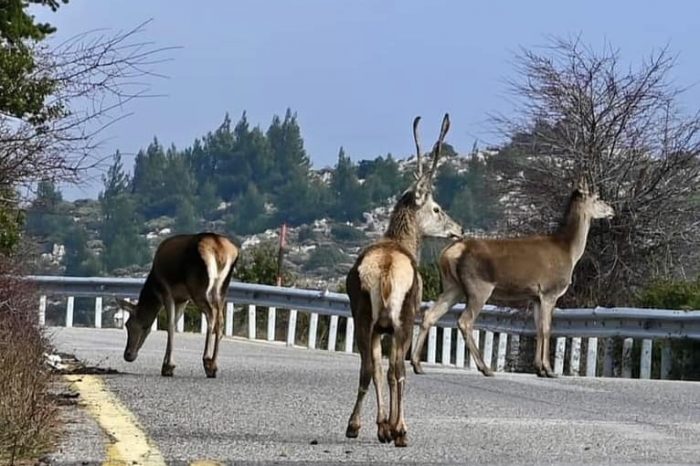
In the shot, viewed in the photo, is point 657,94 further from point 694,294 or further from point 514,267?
point 514,267

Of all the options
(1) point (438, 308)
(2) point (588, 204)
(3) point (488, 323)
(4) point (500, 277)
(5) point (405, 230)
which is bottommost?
(3) point (488, 323)

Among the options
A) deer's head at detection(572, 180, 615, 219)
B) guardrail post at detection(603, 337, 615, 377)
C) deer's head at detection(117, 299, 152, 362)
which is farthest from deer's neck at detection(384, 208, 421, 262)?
guardrail post at detection(603, 337, 615, 377)

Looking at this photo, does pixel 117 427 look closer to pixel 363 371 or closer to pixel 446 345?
pixel 363 371

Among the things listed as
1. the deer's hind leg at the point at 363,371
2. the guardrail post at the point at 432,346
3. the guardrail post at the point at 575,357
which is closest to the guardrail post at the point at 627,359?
the guardrail post at the point at 575,357

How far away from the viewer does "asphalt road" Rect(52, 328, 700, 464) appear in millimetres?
10984

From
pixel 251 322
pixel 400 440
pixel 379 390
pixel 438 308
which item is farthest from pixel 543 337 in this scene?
pixel 251 322

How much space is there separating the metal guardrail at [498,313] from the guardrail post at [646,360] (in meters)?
0.19

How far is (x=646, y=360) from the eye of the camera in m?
23.0

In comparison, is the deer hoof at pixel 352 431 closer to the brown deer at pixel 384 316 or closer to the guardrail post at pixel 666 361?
the brown deer at pixel 384 316

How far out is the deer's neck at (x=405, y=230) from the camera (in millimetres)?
13070

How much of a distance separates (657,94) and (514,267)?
11775 millimetres

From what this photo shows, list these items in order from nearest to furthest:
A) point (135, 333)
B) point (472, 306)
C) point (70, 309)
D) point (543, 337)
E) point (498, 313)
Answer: point (135, 333), point (543, 337), point (472, 306), point (498, 313), point (70, 309)

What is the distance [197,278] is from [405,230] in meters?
5.02

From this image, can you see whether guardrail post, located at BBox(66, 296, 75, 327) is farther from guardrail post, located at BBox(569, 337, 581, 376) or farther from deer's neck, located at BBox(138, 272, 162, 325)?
deer's neck, located at BBox(138, 272, 162, 325)
